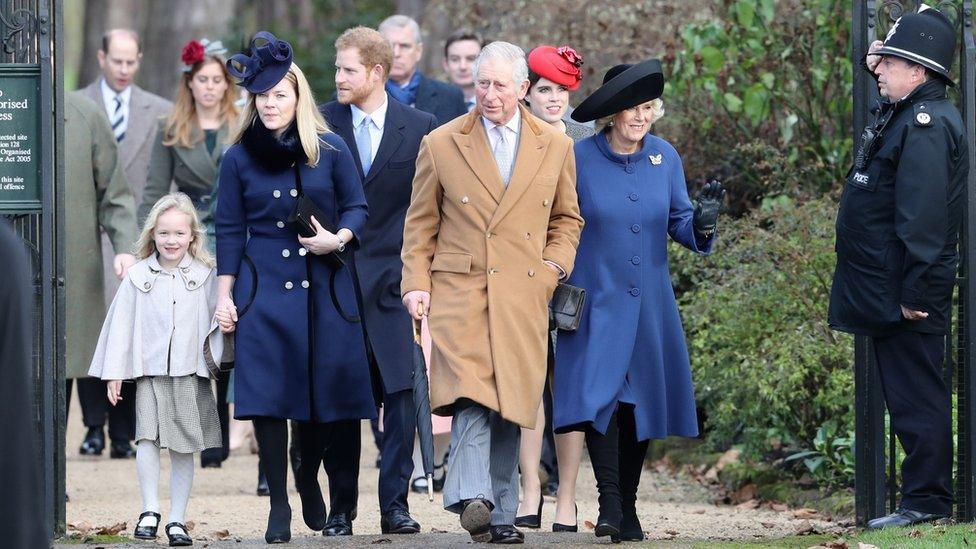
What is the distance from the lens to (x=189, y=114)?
33.7 feet

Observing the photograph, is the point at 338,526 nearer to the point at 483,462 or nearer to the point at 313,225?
the point at 483,462

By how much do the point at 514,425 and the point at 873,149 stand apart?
186 centimetres

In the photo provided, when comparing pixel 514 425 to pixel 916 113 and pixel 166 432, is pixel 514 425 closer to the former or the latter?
pixel 166 432

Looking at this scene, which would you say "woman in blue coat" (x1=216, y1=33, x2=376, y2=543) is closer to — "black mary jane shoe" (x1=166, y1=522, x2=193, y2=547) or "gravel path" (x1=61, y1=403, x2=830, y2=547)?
"black mary jane shoe" (x1=166, y1=522, x2=193, y2=547)

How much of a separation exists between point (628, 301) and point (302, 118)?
1542mm

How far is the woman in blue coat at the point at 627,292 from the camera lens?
7.24m

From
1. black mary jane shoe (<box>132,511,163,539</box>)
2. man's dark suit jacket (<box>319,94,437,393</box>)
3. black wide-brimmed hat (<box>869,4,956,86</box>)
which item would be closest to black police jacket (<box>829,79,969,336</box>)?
black wide-brimmed hat (<box>869,4,956,86</box>)

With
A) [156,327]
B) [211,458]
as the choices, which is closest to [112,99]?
[211,458]

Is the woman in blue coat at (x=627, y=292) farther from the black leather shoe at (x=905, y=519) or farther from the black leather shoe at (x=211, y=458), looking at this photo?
the black leather shoe at (x=211, y=458)

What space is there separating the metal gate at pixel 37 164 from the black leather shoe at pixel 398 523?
4.62ft

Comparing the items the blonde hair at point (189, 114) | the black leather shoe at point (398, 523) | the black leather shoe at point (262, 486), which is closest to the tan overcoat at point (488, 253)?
the black leather shoe at point (398, 523)

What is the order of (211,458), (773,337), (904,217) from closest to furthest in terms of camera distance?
(904,217) < (773,337) < (211,458)

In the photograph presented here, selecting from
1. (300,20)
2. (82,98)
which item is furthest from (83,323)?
(300,20)

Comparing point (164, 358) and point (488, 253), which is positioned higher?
point (488, 253)
